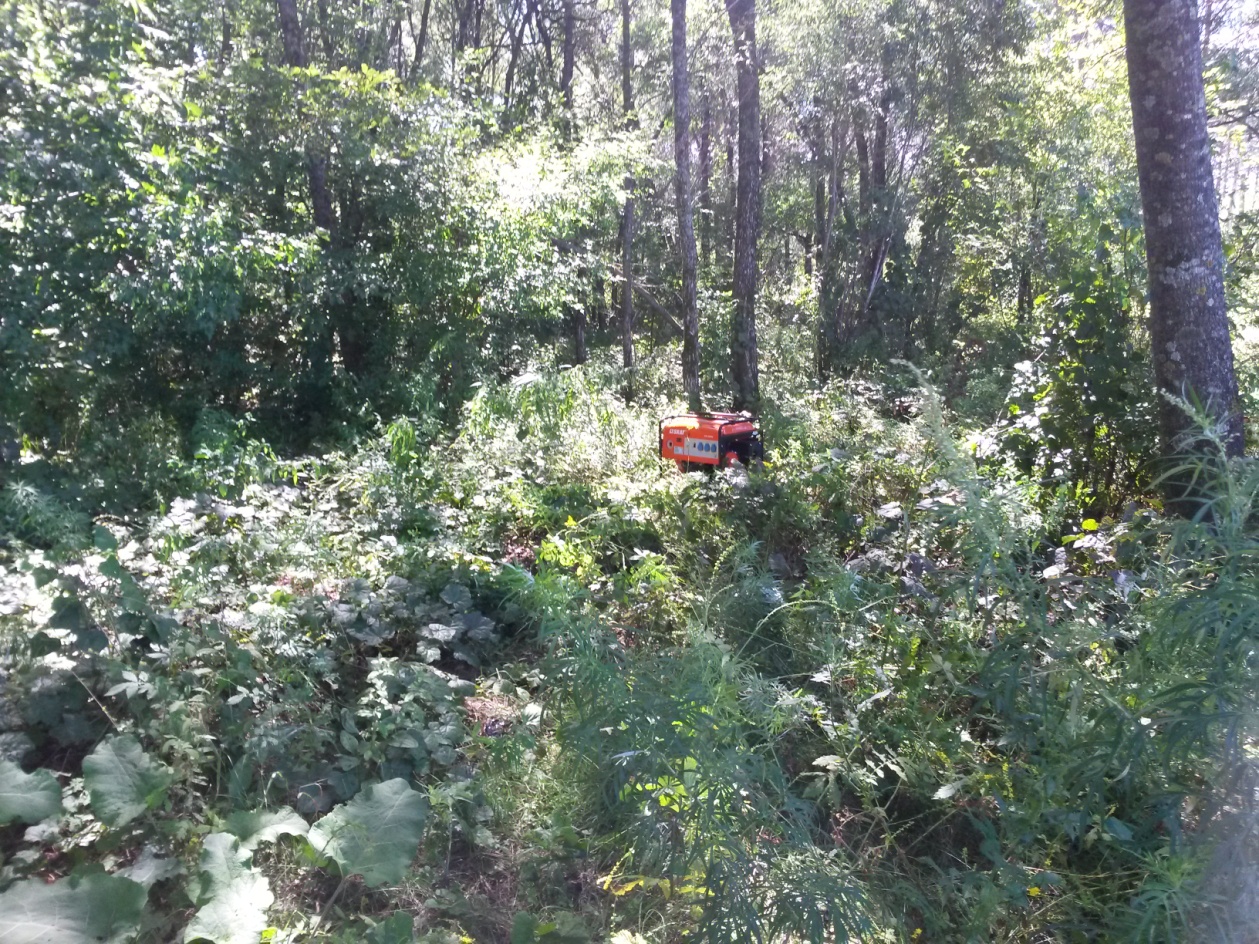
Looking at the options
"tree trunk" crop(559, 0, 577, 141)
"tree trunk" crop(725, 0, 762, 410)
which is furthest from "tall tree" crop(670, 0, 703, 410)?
"tree trunk" crop(559, 0, 577, 141)

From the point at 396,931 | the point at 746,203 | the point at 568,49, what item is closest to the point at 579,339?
the point at 746,203

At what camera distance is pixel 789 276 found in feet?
75.3

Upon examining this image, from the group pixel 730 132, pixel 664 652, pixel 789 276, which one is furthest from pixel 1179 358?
pixel 789 276

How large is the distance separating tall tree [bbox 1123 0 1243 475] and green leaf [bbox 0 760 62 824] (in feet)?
15.6

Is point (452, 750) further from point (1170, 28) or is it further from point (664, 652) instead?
point (1170, 28)

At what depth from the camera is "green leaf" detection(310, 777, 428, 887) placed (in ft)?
8.89

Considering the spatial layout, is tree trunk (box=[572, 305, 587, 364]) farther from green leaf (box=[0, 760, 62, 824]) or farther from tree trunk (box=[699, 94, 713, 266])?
green leaf (box=[0, 760, 62, 824])

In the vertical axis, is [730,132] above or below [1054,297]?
above

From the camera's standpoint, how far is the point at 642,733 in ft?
8.75

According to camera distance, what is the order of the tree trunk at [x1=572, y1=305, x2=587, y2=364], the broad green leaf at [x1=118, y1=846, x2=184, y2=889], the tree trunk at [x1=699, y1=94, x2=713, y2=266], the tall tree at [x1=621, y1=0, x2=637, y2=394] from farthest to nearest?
the tree trunk at [x1=699, y1=94, x2=713, y2=266]
the tree trunk at [x1=572, y1=305, x2=587, y2=364]
the tall tree at [x1=621, y1=0, x2=637, y2=394]
the broad green leaf at [x1=118, y1=846, x2=184, y2=889]

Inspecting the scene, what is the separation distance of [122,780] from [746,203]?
32.0 ft

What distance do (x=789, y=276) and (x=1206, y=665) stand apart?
69.8ft

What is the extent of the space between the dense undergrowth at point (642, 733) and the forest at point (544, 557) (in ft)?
0.06

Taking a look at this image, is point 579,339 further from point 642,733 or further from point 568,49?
point 642,733
